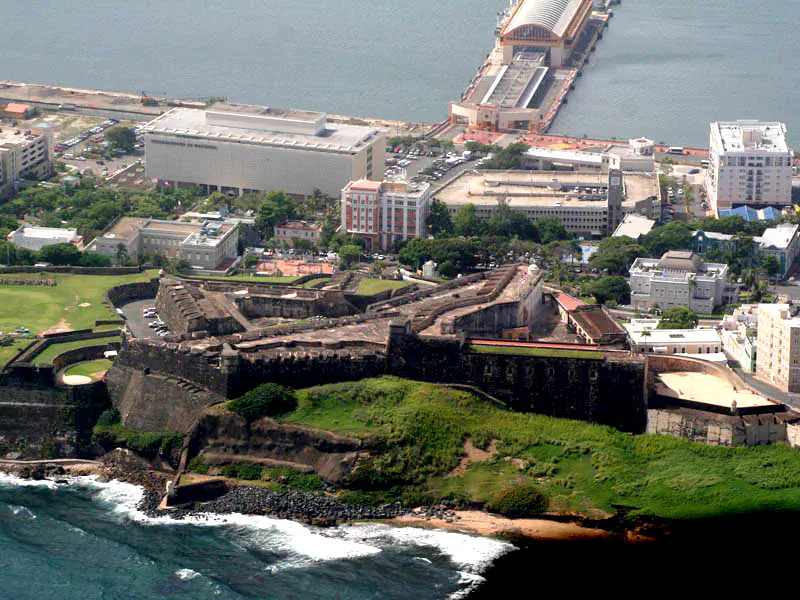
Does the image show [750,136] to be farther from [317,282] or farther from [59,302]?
[59,302]

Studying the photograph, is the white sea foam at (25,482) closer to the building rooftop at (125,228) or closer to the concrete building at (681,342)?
the concrete building at (681,342)

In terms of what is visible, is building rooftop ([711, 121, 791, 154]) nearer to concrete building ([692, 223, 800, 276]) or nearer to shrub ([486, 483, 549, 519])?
concrete building ([692, 223, 800, 276])

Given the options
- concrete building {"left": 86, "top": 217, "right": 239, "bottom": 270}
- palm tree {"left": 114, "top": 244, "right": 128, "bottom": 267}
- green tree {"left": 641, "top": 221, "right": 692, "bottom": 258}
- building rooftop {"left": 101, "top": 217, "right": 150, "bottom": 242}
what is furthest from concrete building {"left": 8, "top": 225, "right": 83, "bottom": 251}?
green tree {"left": 641, "top": 221, "right": 692, "bottom": 258}

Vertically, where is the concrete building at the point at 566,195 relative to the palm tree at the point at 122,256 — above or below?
above

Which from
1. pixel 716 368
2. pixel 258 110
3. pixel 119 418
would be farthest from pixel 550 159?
pixel 119 418

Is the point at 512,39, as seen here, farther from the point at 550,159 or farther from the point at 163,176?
the point at 163,176

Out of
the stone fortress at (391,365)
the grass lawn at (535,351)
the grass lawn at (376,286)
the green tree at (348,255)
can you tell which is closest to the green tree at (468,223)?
the green tree at (348,255)
